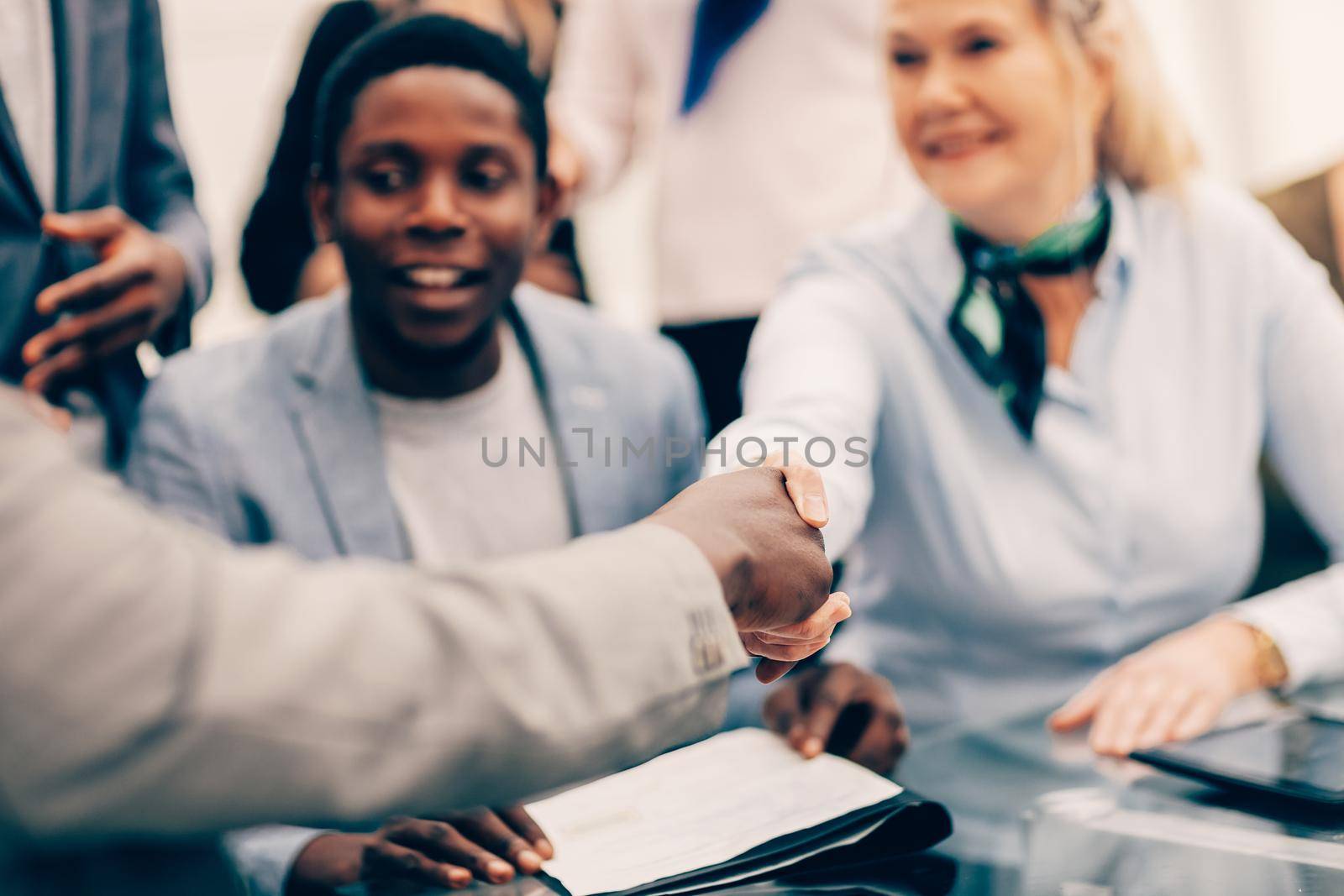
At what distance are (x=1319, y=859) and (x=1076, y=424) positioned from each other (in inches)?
21.2

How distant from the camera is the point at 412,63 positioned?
1122mm

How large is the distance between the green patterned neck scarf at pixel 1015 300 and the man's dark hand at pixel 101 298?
0.78m

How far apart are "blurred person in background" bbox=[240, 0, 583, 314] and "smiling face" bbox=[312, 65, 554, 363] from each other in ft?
0.30

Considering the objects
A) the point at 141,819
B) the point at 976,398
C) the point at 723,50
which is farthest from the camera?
the point at 723,50

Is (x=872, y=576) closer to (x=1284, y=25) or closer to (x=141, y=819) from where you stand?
(x=141, y=819)

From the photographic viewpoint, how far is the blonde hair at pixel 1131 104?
3.68 feet

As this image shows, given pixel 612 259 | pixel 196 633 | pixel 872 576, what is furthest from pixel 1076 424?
pixel 612 259

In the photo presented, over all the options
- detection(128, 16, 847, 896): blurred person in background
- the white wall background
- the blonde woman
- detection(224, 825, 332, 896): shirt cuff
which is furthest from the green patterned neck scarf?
the white wall background

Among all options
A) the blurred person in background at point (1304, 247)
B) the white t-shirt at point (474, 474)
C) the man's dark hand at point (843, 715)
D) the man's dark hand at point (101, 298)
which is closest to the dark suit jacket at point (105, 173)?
the man's dark hand at point (101, 298)

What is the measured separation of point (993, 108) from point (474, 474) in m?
0.65

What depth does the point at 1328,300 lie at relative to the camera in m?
1.13

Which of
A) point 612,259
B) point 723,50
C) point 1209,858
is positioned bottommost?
point 1209,858

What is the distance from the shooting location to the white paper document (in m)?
0.64

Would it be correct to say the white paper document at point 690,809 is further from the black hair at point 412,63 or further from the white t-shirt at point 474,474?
the black hair at point 412,63
